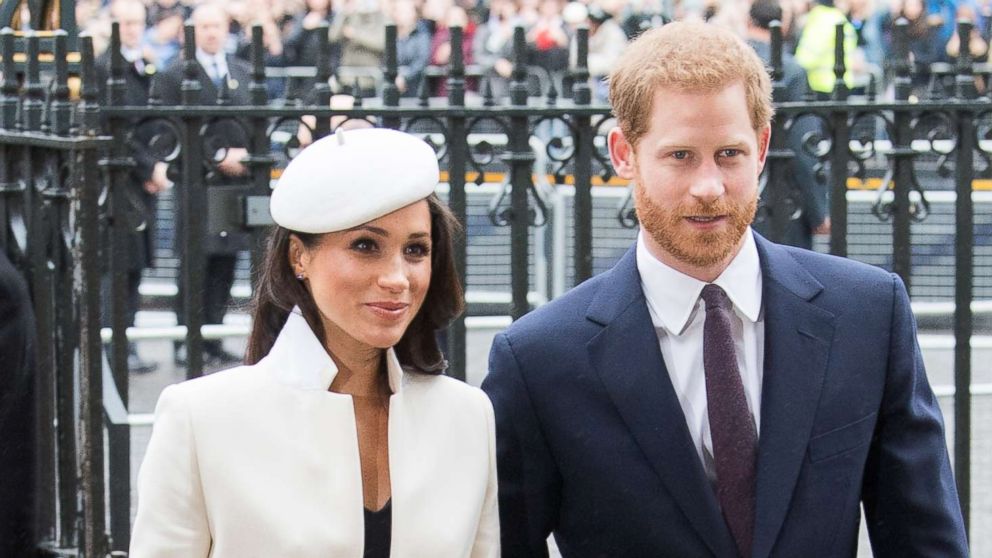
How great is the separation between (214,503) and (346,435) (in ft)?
0.78

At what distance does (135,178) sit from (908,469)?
3779mm

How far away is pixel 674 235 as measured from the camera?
9.29 ft

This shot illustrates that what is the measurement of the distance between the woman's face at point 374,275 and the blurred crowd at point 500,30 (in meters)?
9.03

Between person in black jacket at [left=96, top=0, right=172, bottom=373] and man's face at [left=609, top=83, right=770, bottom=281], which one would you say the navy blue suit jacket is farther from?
person in black jacket at [left=96, top=0, right=172, bottom=373]

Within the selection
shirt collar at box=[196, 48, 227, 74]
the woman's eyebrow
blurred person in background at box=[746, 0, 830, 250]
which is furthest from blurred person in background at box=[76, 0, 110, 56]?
the woman's eyebrow

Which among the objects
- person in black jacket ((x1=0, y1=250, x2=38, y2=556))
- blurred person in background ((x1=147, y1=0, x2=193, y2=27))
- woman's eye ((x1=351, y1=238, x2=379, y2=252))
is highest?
blurred person in background ((x1=147, y1=0, x2=193, y2=27))

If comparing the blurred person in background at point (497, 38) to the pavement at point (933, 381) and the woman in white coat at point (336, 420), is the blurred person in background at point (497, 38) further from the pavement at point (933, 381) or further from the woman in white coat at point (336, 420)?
the woman in white coat at point (336, 420)

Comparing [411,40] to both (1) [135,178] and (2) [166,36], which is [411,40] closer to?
(2) [166,36]

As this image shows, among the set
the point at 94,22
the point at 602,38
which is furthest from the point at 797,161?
the point at 602,38

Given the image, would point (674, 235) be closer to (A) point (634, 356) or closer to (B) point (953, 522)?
(A) point (634, 356)

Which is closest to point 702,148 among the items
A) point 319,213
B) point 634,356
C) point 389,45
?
point 634,356

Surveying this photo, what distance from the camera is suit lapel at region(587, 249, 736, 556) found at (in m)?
2.83

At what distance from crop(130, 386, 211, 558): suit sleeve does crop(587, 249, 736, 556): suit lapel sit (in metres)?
0.69

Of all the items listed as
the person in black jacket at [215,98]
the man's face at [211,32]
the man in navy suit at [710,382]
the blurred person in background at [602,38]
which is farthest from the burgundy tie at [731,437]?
the blurred person in background at [602,38]
